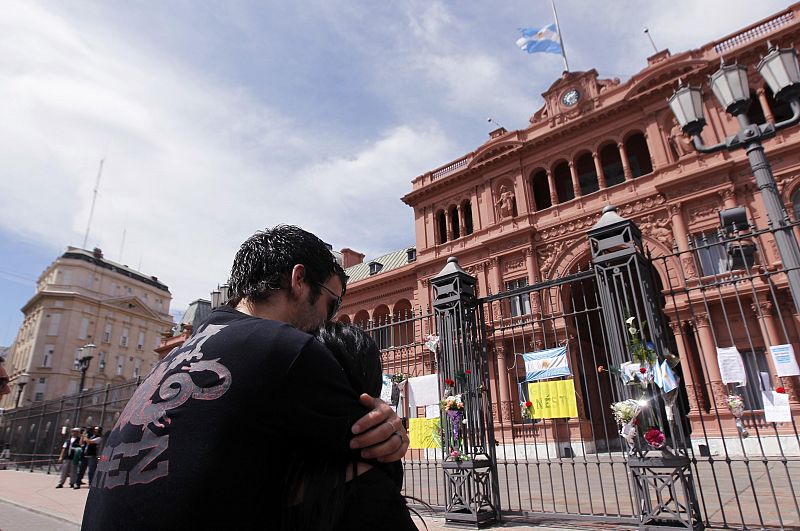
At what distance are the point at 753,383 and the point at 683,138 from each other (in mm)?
10729

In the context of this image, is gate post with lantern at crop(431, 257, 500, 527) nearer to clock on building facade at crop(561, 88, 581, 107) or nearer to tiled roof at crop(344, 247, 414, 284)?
clock on building facade at crop(561, 88, 581, 107)

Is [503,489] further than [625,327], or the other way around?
[503,489]

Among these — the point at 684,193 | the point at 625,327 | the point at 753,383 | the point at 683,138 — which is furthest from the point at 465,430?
the point at 683,138

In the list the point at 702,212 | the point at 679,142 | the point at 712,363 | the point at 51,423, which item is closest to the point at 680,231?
the point at 702,212

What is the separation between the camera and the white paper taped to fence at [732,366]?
554 centimetres

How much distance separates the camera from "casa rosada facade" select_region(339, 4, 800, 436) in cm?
1670

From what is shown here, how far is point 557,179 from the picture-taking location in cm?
2317

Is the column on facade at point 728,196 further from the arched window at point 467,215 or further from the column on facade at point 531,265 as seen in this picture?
the arched window at point 467,215

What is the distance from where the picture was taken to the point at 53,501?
31.4ft

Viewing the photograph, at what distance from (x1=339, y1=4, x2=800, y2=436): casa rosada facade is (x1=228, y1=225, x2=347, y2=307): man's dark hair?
41.8 ft

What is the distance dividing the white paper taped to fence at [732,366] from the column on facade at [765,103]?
1663 centimetres

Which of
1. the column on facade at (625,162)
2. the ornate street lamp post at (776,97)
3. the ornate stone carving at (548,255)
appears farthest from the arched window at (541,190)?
the ornate street lamp post at (776,97)

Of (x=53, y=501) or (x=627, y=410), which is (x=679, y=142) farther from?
(x=53, y=501)

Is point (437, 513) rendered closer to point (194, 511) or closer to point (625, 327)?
point (625, 327)
